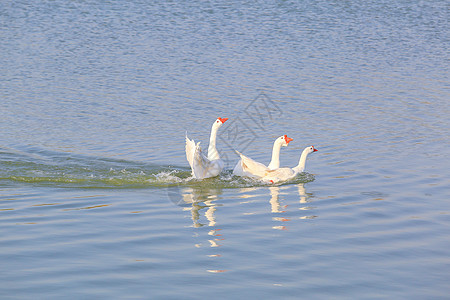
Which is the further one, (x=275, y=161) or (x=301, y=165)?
(x=275, y=161)

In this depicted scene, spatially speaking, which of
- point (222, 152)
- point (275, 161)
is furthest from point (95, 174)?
point (222, 152)

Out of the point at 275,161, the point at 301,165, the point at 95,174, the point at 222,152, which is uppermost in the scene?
the point at 222,152

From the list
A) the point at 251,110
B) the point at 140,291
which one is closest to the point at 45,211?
the point at 140,291

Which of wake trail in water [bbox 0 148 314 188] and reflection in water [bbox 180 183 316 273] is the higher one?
wake trail in water [bbox 0 148 314 188]

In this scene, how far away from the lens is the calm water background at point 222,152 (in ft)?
27.7

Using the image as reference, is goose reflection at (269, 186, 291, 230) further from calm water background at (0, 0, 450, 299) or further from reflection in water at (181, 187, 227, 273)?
reflection in water at (181, 187, 227, 273)

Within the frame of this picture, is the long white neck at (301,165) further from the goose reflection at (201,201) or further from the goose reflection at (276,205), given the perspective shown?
the goose reflection at (201,201)

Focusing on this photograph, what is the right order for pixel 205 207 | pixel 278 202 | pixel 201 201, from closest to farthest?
1. pixel 205 207
2. pixel 278 202
3. pixel 201 201

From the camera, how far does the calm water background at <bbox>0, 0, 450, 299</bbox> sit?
8.45 m

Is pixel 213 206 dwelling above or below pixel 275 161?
below

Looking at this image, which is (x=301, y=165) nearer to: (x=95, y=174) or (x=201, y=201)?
(x=201, y=201)

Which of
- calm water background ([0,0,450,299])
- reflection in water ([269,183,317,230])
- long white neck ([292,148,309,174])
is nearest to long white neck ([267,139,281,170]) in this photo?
long white neck ([292,148,309,174])

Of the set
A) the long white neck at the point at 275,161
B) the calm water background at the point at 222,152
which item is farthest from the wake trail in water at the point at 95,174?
the long white neck at the point at 275,161

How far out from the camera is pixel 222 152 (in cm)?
1659
